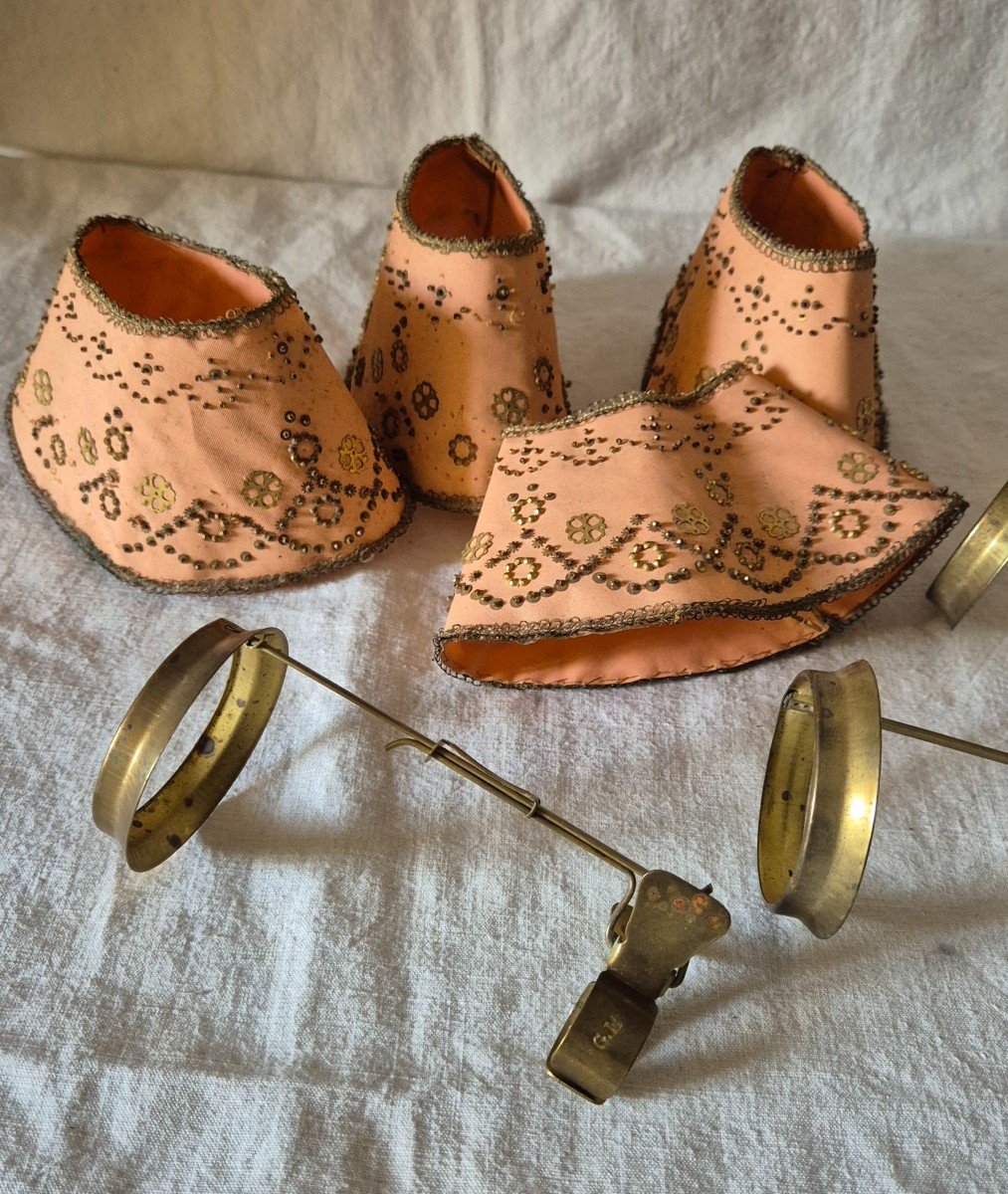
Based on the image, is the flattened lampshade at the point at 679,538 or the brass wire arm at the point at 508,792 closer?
the brass wire arm at the point at 508,792

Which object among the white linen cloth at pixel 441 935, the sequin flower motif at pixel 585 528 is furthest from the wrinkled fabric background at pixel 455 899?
the sequin flower motif at pixel 585 528

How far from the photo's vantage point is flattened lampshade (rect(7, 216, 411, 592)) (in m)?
0.69

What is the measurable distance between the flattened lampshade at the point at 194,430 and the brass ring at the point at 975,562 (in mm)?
390

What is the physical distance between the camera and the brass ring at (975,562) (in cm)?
72

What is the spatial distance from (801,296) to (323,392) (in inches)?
13.3

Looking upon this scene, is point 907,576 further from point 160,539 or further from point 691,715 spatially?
point 160,539

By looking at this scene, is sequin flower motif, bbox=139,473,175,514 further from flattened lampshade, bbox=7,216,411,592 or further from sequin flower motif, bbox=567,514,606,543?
sequin flower motif, bbox=567,514,606,543

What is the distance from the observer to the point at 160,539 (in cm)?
73

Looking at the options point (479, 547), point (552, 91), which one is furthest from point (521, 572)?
point (552, 91)

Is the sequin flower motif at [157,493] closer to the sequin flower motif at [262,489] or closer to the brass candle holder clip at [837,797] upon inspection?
the sequin flower motif at [262,489]

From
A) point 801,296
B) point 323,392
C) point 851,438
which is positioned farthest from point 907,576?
point 323,392

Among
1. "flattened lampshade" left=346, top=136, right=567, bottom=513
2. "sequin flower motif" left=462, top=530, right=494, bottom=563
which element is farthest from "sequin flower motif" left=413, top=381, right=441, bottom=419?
"sequin flower motif" left=462, top=530, right=494, bottom=563

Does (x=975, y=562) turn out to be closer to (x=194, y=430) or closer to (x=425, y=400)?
(x=425, y=400)

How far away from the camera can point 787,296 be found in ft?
2.55
